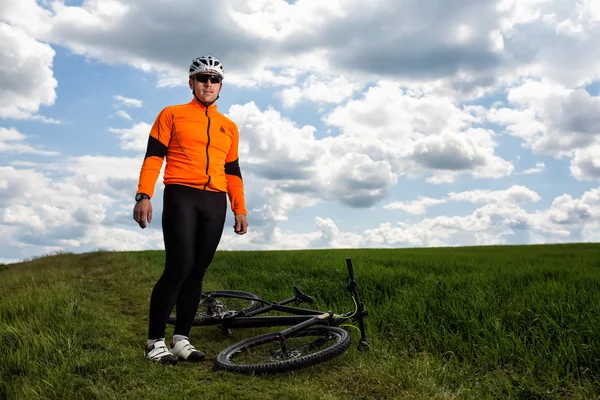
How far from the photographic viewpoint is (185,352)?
5383mm

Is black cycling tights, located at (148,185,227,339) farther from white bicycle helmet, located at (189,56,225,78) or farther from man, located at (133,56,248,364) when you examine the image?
white bicycle helmet, located at (189,56,225,78)

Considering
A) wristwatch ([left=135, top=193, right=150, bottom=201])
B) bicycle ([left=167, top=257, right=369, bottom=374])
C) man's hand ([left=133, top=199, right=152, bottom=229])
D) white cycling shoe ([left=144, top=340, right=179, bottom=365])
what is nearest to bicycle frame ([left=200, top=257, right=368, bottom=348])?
bicycle ([left=167, top=257, right=369, bottom=374])

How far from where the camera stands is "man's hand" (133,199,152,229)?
4.96 m

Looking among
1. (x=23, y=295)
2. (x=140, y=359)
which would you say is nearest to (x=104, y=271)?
(x=23, y=295)

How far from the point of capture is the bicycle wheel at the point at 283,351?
4.62m

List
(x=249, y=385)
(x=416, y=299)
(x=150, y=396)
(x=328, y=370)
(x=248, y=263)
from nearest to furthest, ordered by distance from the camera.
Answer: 1. (x=150, y=396)
2. (x=249, y=385)
3. (x=328, y=370)
4. (x=416, y=299)
5. (x=248, y=263)

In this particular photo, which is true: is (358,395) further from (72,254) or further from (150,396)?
(72,254)

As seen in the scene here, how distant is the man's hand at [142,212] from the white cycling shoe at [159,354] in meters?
1.42

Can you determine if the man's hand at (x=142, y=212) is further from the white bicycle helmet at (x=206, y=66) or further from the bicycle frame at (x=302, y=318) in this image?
the bicycle frame at (x=302, y=318)

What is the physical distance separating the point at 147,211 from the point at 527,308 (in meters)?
5.05

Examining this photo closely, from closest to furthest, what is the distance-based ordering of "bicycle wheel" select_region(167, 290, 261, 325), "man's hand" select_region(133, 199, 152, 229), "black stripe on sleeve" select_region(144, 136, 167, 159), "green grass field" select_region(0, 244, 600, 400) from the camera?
"green grass field" select_region(0, 244, 600, 400) < "man's hand" select_region(133, 199, 152, 229) < "black stripe on sleeve" select_region(144, 136, 167, 159) < "bicycle wheel" select_region(167, 290, 261, 325)

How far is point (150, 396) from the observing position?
418cm

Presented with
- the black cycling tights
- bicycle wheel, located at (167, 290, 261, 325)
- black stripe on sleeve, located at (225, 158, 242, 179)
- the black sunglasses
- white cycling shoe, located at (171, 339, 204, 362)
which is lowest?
white cycling shoe, located at (171, 339, 204, 362)

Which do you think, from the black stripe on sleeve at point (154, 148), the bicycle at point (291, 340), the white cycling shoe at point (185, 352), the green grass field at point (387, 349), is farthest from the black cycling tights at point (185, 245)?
the bicycle at point (291, 340)
